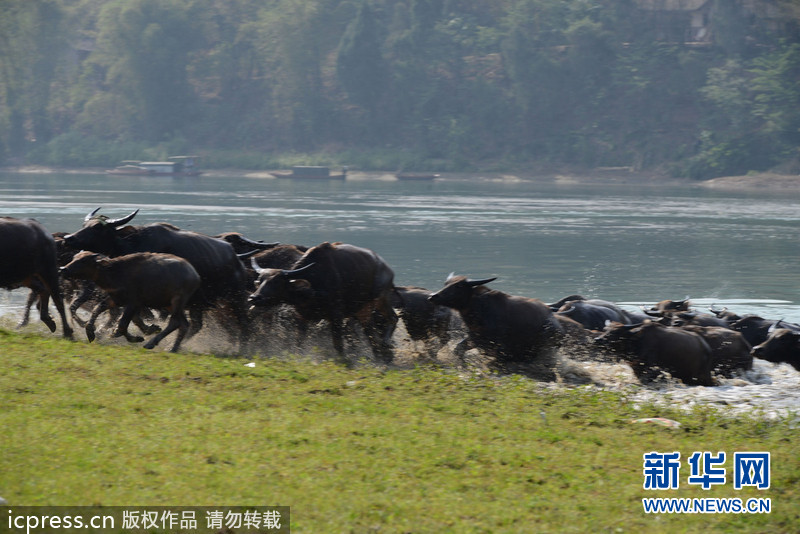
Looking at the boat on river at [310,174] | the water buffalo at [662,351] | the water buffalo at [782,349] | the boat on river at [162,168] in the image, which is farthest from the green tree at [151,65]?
the water buffalo at [662,351]

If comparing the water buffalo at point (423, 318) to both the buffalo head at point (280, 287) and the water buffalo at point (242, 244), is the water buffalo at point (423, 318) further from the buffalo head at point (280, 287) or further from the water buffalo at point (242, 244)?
the water buffalo at point (242, 244)

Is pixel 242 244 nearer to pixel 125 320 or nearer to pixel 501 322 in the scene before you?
pixel 125 320

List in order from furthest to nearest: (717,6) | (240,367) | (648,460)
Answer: (717,6) → (240,367) → (648,460)

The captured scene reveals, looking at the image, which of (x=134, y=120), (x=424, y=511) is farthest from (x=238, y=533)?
(x=134, y=120)

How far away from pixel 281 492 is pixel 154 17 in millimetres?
89619

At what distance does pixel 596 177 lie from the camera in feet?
248

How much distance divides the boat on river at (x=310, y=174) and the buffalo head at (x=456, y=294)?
6472cm

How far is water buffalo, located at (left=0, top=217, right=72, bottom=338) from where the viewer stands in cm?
1236

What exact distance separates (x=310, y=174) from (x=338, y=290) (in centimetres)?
6592

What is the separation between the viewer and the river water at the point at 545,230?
80.5 feet

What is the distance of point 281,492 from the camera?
6711mm

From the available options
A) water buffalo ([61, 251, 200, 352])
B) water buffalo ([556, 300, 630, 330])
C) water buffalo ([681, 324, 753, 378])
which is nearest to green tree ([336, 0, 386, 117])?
water buffalo ([556, 300, 630, 330])

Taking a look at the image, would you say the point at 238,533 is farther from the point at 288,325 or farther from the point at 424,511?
the point at 288,325

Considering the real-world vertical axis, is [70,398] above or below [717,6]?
below
